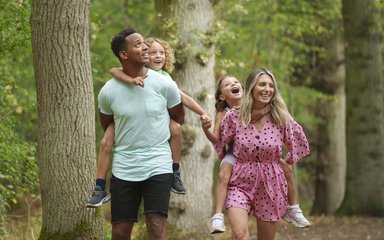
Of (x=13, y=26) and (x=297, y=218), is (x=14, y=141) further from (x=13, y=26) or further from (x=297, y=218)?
(x=297, y=218)

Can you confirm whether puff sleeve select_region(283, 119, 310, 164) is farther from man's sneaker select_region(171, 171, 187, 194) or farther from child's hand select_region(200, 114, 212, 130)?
man's sneaker select_region(171, 171, 187, 194)

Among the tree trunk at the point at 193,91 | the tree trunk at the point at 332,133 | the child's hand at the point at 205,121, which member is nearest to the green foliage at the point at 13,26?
the tree trunk at the point at 193,91

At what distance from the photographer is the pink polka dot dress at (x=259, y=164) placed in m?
7.39

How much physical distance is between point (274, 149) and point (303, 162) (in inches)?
829

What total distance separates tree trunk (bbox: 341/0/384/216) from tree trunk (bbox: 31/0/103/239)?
1118 cm

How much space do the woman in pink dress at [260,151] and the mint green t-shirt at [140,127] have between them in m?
0.84

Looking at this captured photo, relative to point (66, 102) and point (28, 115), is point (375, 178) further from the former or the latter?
point (66, 102)

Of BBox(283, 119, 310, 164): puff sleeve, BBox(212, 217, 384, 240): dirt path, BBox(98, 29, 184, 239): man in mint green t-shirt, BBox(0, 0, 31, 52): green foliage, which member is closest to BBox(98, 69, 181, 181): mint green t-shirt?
BBox(98, 29, 184, 239): man in mint green t-shirt

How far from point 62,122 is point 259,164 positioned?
76.8 inches

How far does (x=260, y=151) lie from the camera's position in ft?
24.2

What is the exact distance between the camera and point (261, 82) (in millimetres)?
7492

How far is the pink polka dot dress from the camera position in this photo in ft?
24.3

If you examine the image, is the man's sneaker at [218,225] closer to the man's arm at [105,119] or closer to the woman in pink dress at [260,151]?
the woman in pink dress at [260,151]

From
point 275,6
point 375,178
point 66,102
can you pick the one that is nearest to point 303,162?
point 275,6
